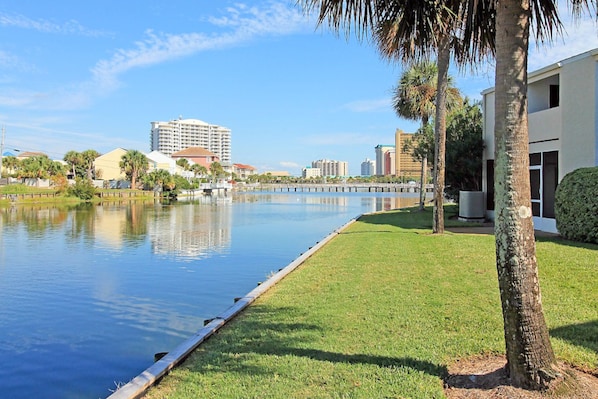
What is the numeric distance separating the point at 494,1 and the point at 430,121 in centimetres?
2833

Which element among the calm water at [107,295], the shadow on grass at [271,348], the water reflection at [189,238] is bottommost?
→ the calm water at [107,295]

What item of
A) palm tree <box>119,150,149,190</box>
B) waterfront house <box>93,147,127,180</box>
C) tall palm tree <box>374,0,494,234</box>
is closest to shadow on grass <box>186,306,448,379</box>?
tall palm tree <box>374,0,494,234</box>

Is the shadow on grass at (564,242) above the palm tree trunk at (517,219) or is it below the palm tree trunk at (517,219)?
below

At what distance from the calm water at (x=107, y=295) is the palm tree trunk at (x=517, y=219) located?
5101 millimetres

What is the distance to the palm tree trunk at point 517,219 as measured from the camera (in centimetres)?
408

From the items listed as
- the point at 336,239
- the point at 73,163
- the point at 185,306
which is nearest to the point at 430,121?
the point at 336,239

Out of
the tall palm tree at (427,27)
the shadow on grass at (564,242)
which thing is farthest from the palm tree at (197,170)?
the tall palm tree at (427,27)

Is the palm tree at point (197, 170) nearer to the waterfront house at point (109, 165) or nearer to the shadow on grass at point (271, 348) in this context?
the waterfront house at point (109, 165)

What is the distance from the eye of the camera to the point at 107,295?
39.6 feet

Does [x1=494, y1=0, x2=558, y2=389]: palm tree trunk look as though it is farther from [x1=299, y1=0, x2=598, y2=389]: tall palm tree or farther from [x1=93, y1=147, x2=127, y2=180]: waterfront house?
[x1=93, y1=147, x2=127, y2=180]: waterfront house

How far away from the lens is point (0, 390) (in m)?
6.65

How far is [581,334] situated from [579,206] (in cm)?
863

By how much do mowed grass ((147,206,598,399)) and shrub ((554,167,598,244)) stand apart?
230 cm

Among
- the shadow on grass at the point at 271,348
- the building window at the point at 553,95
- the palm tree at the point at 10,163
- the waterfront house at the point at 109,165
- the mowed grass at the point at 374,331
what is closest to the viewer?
the mowed grass at the point at 374,331
